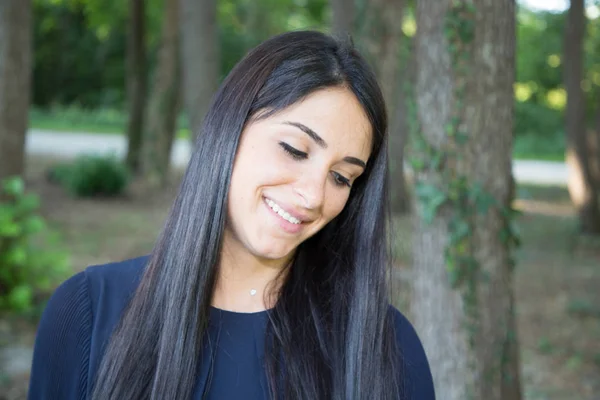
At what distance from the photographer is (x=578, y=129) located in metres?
→ 11.1

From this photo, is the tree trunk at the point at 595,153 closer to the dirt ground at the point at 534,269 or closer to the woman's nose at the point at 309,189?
the dirt ground at the point at 534,269

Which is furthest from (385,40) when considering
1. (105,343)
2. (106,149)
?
(106,149)

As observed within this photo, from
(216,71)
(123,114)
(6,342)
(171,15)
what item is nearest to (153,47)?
(123,114)

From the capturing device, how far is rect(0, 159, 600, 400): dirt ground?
579 centimetres

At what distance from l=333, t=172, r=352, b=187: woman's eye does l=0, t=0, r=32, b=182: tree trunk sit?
5.82 meters

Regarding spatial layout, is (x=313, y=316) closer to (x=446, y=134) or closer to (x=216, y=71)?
(x=446, y=134)

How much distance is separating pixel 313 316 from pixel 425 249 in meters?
1.62

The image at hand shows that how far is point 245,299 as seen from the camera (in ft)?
6.75

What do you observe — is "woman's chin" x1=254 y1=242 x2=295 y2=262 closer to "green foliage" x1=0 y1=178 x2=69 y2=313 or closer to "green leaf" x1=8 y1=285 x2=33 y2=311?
"green foliage" x1=0 y1=178 x2=69 y2=313

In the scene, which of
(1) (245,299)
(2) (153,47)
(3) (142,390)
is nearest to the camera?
(3) (142,390)

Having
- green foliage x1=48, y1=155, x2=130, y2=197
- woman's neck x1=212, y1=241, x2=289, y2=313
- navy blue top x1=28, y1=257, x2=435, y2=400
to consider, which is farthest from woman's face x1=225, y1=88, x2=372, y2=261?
green foliage x1=48, y1=155, x2=130, y2=197

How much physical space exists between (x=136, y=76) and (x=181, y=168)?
357cm

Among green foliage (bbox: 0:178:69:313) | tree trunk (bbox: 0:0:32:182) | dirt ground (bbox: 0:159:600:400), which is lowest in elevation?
dirt ground (bbox: 0:159:600:400)

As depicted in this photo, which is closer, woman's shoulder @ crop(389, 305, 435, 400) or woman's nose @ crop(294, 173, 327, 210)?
woman's nose @ crop(294, 173, 327, 210)
